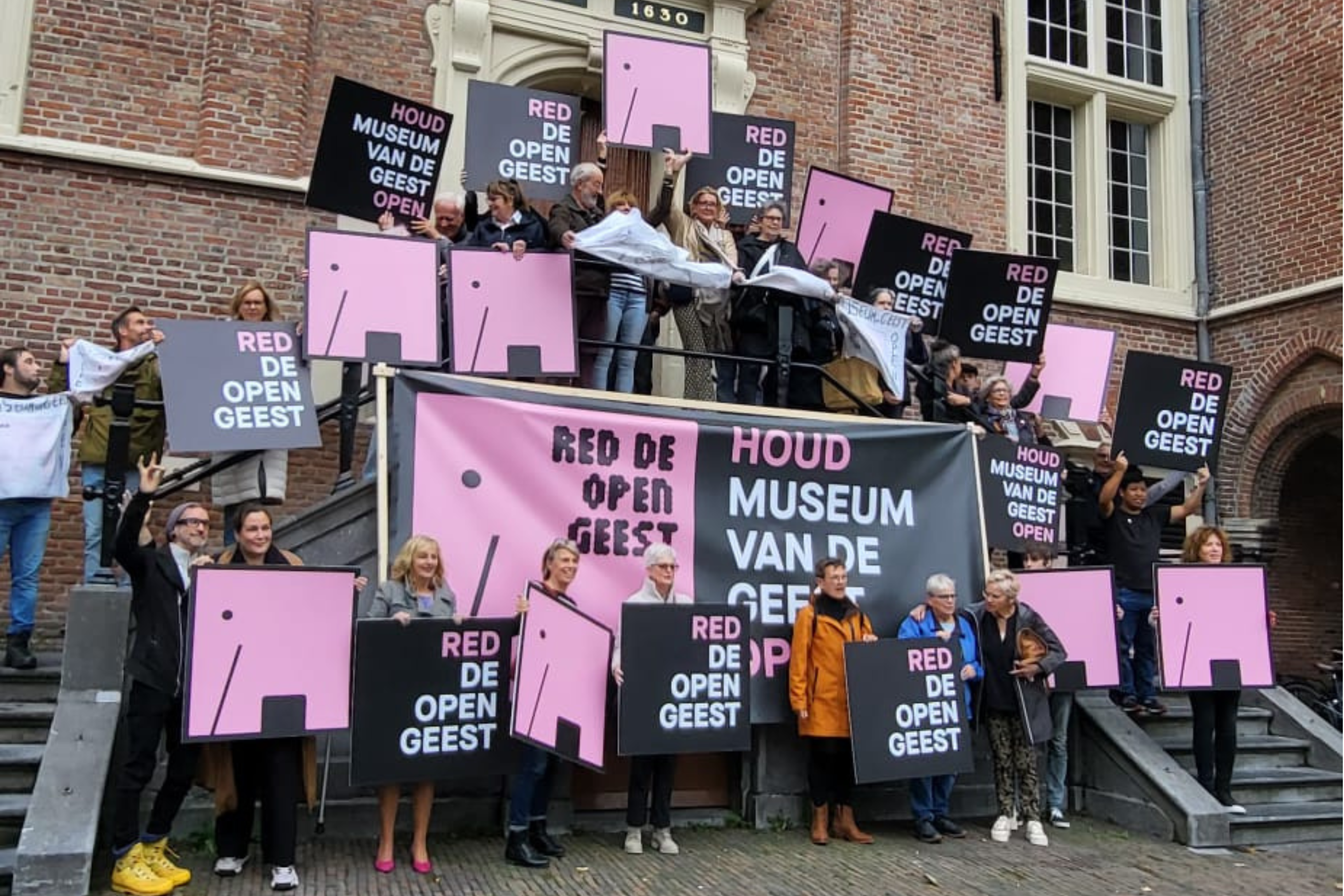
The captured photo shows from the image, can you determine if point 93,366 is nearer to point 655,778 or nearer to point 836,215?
point 655,778

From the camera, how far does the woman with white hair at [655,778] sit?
6.24 metres

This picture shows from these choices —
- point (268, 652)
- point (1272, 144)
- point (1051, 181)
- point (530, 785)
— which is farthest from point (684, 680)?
point (1272, 144)

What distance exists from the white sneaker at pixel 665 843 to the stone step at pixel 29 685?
11.6ft

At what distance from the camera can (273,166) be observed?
905cm

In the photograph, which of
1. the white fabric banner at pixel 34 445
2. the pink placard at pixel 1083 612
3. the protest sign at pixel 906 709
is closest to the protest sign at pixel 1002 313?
the pink placard at pixel 1083 612

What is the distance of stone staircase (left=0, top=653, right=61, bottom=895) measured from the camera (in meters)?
5.15

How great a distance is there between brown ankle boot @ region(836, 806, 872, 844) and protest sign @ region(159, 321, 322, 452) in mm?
3938

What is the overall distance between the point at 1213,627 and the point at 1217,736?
768 millimetres

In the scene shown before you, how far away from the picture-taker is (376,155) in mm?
7391

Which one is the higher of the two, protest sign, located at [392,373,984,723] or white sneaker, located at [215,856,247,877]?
protest sign, located at [392,373,984,723]

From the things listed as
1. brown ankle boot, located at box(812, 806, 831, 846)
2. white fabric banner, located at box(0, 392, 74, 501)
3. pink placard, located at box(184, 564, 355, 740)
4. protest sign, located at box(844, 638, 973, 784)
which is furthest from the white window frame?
white fabric banner, located at box(0, 392, 74, 501)

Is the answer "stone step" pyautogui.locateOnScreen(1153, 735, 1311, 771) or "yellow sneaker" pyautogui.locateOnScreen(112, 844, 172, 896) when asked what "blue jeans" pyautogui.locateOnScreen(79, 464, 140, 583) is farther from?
"stone step" pyautogui.locateOnScreen(1153, 735, 1311, 771)

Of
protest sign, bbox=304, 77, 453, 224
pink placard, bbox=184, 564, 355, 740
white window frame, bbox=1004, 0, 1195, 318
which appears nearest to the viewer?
pink placard, bbox=184, 564, 355, 740

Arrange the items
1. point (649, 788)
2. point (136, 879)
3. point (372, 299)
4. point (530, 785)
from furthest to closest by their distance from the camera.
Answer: point (372, 299), point (649, 788), point (530, 785), point (136, 879)
